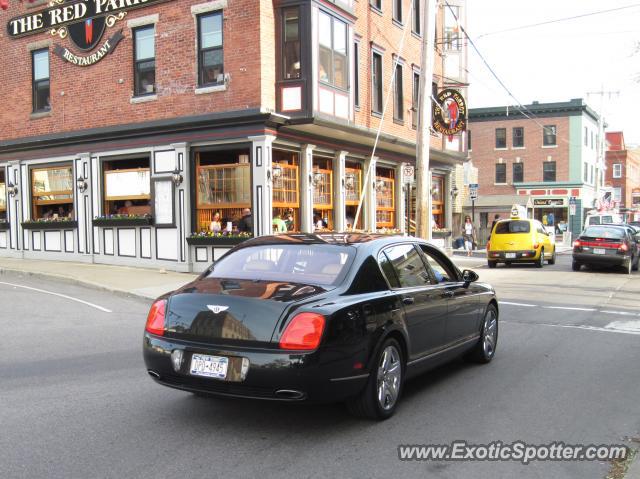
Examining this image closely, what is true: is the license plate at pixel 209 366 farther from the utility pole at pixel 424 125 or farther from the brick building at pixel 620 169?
the brick building at pixel 620 169

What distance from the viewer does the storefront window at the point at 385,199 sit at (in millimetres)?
23969

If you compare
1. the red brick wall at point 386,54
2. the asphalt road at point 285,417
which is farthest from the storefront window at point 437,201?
the asphalt road at point 285,417

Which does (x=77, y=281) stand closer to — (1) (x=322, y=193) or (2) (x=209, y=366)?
(1) (x=322, y=193)

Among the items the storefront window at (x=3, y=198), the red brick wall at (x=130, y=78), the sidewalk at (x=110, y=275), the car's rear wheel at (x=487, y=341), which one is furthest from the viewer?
the storefront window at (x=3, y=198)

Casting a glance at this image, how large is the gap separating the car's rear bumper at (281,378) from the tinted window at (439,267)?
6.66ft

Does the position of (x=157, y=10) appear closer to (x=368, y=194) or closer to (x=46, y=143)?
(x=46, y=143)

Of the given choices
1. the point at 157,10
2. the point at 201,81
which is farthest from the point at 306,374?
the point at 157,10

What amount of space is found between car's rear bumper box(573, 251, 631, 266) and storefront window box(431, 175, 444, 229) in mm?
8135

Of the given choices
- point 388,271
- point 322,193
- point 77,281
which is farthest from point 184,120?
point 388,271

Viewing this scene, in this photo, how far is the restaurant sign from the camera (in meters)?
19.3

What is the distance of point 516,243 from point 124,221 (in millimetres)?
13284

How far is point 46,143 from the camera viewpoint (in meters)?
20.8

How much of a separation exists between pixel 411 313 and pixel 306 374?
149 cm

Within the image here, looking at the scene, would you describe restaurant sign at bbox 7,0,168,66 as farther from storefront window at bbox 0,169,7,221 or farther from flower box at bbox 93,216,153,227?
storefront window at bbox 0,169,7,221
